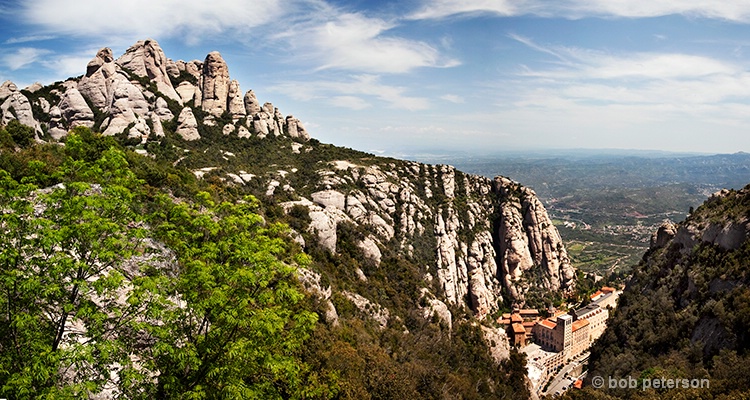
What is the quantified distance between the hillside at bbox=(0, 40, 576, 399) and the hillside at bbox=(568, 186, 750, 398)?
12162 millimetres

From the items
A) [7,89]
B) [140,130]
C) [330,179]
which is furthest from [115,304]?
[7,89]

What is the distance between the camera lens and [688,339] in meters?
30.9

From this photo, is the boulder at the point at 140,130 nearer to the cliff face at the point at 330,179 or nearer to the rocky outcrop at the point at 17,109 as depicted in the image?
the cliff face at the point at 330,179

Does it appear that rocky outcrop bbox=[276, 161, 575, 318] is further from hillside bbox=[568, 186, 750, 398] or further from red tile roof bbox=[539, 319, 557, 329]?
A: hillside bbox=[568, 186, 750, 398]

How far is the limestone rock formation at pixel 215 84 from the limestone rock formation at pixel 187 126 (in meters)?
9.24

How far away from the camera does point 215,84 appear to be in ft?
308

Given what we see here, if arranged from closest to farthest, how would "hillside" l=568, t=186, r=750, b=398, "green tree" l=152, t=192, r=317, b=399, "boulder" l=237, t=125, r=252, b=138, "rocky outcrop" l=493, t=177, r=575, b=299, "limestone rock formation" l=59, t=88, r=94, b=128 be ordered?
"green tree" l=152, t=192, r=317, b=399 < "hillside" l=568, t=186, r=750, b=398 < "limestone rock formation" l=59, t=88, r=94, b=128 < "rocky outcrop" l=493, t=177, r=575, b=299 < "boulder" l=237, t=125, r=252, b=138

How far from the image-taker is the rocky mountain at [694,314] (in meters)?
24.3

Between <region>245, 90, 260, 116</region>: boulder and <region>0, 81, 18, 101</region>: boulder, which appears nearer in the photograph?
<region>0, 81, 18, 101</region>: boulder

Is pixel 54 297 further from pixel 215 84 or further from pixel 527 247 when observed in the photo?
pixel 215 84

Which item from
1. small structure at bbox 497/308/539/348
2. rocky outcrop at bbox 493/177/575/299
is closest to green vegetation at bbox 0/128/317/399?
small structure at bbox 497/308/539/348

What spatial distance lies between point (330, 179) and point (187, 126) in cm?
3432

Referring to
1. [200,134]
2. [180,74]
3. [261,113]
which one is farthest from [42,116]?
[261,113]

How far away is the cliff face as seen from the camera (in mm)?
64625
